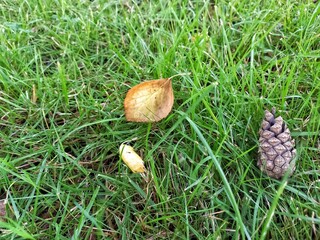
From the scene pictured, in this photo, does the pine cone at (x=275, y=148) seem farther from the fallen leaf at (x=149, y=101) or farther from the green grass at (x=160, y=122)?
the fallen leaf at (x=149, y=101)

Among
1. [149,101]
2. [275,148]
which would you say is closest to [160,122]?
[149,101]

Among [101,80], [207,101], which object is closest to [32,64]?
[101,80]

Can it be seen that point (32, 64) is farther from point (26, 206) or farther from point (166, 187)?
point (166, 187)

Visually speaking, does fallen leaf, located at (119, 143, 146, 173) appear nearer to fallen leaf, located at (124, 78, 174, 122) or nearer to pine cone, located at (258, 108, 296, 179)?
fallen leaf, located at (124, 78, 174, 122)

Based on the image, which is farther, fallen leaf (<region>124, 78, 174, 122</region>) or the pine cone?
fallen leaf (<region>124, 78, 174, 122</region>)

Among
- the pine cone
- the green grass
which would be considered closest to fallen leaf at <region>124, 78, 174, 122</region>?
the green grass

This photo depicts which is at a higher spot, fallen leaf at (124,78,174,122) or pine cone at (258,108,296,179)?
fallen leaf at (124,78,174,122)

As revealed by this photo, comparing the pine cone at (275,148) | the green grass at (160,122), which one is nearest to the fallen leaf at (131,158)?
the green grass at (160,122)
